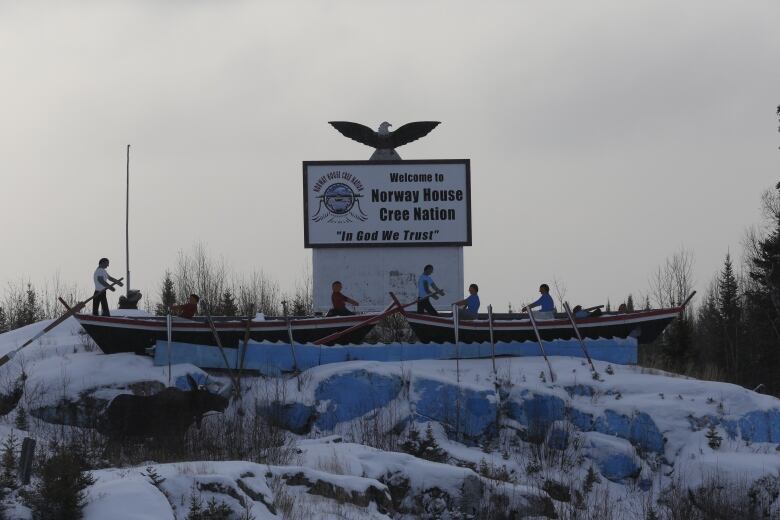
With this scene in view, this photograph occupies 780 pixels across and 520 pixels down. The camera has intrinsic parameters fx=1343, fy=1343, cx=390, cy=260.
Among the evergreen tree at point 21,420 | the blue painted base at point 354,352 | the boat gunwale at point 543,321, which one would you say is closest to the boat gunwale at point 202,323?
the blue painted base at point 354,352

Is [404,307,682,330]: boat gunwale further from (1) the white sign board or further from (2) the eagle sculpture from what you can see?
(2) the eagle sculpture

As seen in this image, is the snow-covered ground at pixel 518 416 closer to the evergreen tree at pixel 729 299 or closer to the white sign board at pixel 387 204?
the white sign board at pixel 387 204

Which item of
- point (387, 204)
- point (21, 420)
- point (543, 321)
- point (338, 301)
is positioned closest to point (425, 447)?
point (543, 321)

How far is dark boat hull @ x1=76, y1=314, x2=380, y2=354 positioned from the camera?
34.7 m

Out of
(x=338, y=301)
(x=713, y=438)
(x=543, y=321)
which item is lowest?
(x=713, y=438)

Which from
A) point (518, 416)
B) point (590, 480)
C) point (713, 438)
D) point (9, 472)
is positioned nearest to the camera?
point (9, 472)

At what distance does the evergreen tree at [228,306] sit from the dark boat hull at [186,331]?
84.4 ft

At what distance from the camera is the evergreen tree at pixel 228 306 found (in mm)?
61844

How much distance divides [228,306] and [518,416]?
1247 inches

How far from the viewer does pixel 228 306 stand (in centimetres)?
6250

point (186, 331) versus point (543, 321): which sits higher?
point (543, 321)

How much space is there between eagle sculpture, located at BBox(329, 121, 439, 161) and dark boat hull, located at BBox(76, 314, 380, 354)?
1025 centimetres

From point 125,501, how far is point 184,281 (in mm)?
51494

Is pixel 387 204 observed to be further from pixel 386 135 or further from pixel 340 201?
pixel 386 135
